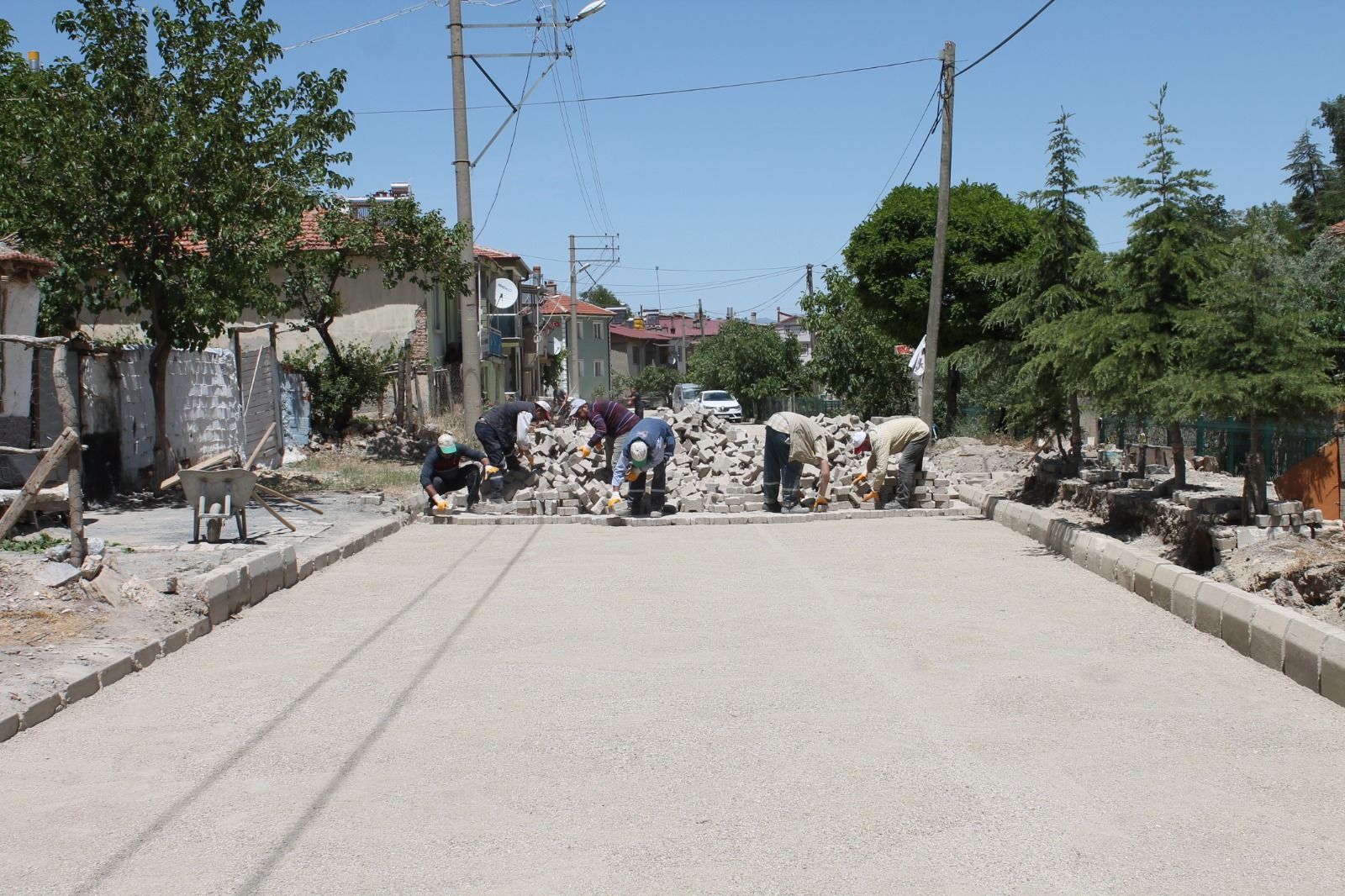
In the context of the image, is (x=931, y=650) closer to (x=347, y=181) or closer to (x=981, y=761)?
(x=981, y=761)

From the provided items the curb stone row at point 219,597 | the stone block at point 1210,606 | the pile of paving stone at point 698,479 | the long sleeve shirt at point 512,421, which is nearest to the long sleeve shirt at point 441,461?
the pile of paving stone at point 698,479

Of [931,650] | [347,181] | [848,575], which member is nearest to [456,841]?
[931,650]

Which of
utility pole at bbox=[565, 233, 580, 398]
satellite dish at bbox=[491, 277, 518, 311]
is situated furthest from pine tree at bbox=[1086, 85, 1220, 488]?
utility pole at bbox=[565, 233, 580, 398]

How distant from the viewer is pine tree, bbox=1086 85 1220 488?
33.5 feet

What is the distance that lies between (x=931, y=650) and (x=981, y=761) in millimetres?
2241

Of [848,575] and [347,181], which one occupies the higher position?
[347,181]

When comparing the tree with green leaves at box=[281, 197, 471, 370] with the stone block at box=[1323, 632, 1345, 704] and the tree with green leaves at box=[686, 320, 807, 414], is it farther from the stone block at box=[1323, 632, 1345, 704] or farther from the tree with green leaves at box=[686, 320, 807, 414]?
the tree with green leaves at box=[686, 320, 807, 414]

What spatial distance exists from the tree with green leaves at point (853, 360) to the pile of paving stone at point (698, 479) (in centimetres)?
1907

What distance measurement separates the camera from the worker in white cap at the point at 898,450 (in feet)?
49.7

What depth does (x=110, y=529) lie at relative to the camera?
1218cm

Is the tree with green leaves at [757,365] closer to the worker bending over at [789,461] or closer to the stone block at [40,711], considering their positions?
the worker bending over at [789,461]

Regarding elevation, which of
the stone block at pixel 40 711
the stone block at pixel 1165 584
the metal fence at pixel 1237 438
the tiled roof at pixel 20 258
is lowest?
the stone block at pixel 40 711

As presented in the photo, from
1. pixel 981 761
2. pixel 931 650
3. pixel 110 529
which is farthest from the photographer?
pixel 110 529

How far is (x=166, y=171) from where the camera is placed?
1423 centimetres
